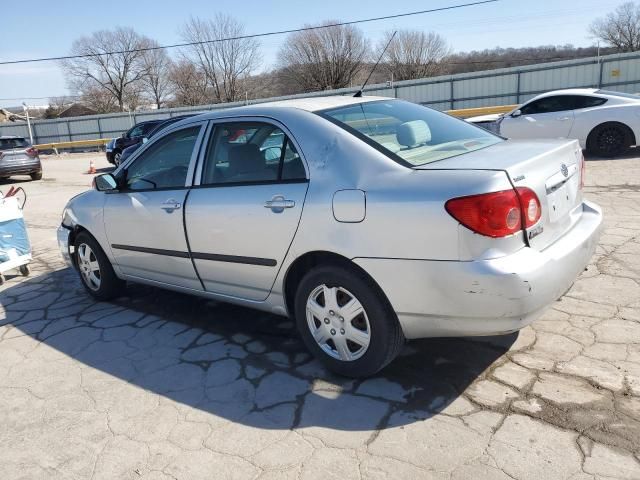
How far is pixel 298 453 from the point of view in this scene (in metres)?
2.54

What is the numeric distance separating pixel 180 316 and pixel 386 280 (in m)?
2.28

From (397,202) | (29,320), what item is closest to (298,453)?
(397,202)

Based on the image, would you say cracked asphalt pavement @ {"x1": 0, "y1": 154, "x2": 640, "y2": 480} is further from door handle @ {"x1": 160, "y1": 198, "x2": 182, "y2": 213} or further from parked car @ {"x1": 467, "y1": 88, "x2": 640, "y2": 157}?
parked car @ {"x1": 467, "y1": 88, "x2": 640, "y2": 157}

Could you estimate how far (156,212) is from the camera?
13.0ft

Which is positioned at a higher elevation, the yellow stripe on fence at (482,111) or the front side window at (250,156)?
the front side window at (250,156)

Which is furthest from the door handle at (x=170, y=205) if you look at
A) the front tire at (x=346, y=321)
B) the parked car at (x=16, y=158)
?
the parked car at (x=16, y=158)

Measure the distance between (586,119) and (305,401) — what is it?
9.71m

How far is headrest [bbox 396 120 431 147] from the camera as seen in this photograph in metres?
3.22

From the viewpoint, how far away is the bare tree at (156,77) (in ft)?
225

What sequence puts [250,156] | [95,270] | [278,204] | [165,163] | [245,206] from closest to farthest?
[278,204]
[245,206]
[250,156]
[165,163]
[95,270]

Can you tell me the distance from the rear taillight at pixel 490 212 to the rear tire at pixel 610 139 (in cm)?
931

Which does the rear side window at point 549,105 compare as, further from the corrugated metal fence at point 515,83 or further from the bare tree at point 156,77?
the bare tree at point 156,77

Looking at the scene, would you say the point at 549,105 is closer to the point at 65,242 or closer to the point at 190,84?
the point at 65,242

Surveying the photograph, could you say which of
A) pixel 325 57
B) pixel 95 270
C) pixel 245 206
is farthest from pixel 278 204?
pixel 325 57
